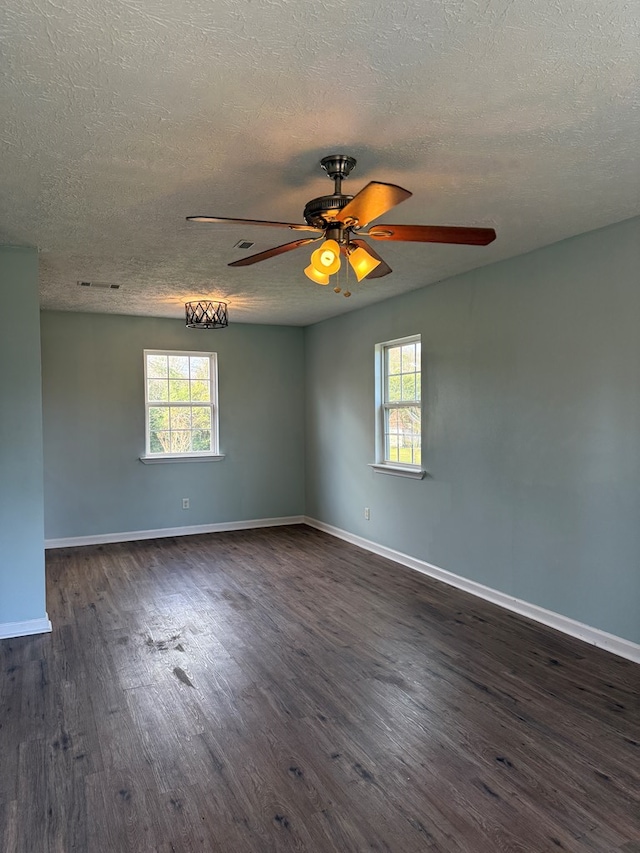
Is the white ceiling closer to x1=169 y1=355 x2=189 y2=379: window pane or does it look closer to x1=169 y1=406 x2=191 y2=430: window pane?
x1=169 y1=355 x2=189 y2=379: window pane

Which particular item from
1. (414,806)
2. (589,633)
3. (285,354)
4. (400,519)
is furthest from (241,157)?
(285,354)

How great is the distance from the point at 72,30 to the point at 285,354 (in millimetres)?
5558

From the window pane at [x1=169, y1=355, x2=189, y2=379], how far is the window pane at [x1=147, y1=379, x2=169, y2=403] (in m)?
0.13

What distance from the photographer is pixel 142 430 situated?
252 inches

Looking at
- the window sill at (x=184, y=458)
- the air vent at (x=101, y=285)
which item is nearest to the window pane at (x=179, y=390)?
the window sill at (x=184, y=458)

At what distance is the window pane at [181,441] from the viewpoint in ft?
21.7

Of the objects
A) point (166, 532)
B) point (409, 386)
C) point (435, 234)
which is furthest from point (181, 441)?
point (435, 234)

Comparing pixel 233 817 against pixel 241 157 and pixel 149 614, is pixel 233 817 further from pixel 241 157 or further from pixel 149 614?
pixel 241 157

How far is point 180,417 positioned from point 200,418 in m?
0.23

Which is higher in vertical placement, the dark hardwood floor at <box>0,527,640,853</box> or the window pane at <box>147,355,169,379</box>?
the window pane at <box>147,355,169,379</box>

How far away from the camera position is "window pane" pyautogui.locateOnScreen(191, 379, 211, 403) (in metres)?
6.71

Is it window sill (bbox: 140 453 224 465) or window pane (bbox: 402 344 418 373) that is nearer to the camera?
window pane (bbox: 402 344 418 373)

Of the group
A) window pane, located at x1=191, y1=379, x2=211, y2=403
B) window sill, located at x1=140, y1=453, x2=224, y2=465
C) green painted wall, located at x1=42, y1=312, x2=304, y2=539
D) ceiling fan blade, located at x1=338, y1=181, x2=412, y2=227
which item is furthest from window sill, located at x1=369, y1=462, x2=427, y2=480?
ceiling fan blade, located at x1=338, y1=181, x2=412, y2=227

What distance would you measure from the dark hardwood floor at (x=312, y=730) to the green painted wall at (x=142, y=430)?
1.98 meters
